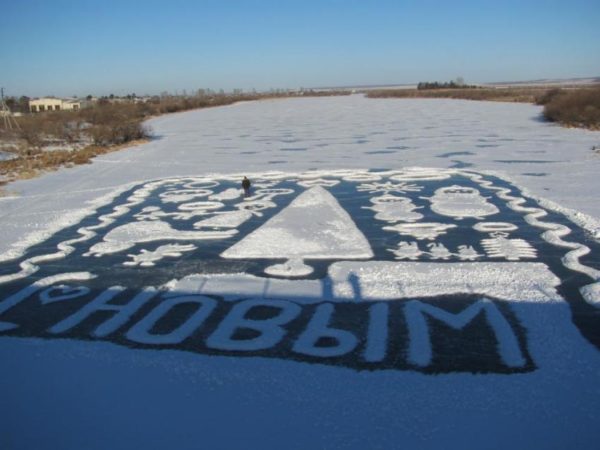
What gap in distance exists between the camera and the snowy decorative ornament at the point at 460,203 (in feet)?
24.4

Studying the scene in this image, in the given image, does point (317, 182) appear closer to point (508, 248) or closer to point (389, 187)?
point (389, 187)

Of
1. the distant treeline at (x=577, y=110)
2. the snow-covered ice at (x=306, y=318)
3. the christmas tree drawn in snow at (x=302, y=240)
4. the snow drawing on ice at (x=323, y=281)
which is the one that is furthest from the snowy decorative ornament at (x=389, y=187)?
the distant treeline at (x=577, y=110)

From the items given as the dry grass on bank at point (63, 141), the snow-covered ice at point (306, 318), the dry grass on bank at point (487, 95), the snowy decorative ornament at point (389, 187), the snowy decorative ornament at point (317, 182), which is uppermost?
the dry grass on bank at point (487, 95)

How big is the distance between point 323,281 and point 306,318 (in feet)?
2.72

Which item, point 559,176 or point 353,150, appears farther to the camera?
point 353,150

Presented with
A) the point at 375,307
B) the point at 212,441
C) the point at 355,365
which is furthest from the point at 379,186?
the point at 212,441

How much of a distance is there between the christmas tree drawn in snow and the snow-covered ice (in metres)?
0.04

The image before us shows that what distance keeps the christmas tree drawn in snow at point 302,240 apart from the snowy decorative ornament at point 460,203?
1459 millimetres

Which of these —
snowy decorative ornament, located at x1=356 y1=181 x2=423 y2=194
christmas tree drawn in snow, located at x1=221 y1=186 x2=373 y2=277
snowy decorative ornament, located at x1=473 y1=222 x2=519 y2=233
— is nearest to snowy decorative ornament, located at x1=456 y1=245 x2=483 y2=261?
snowy decorative ornament, located at x1=473 y1=222 x2=519 y2=233

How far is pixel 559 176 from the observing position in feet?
32.3

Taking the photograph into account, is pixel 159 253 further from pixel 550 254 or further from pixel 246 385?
pixel 550 254

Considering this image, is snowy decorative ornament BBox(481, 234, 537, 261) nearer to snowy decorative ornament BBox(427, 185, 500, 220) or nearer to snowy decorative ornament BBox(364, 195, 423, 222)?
snowy decorative ornament BBox(427, 185, 500, 220)

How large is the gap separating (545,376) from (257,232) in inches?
162

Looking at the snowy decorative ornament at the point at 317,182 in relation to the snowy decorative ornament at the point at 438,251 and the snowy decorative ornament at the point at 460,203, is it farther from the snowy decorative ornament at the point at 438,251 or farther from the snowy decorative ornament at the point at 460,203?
the snowy decorative ornament at the point at 438,251
